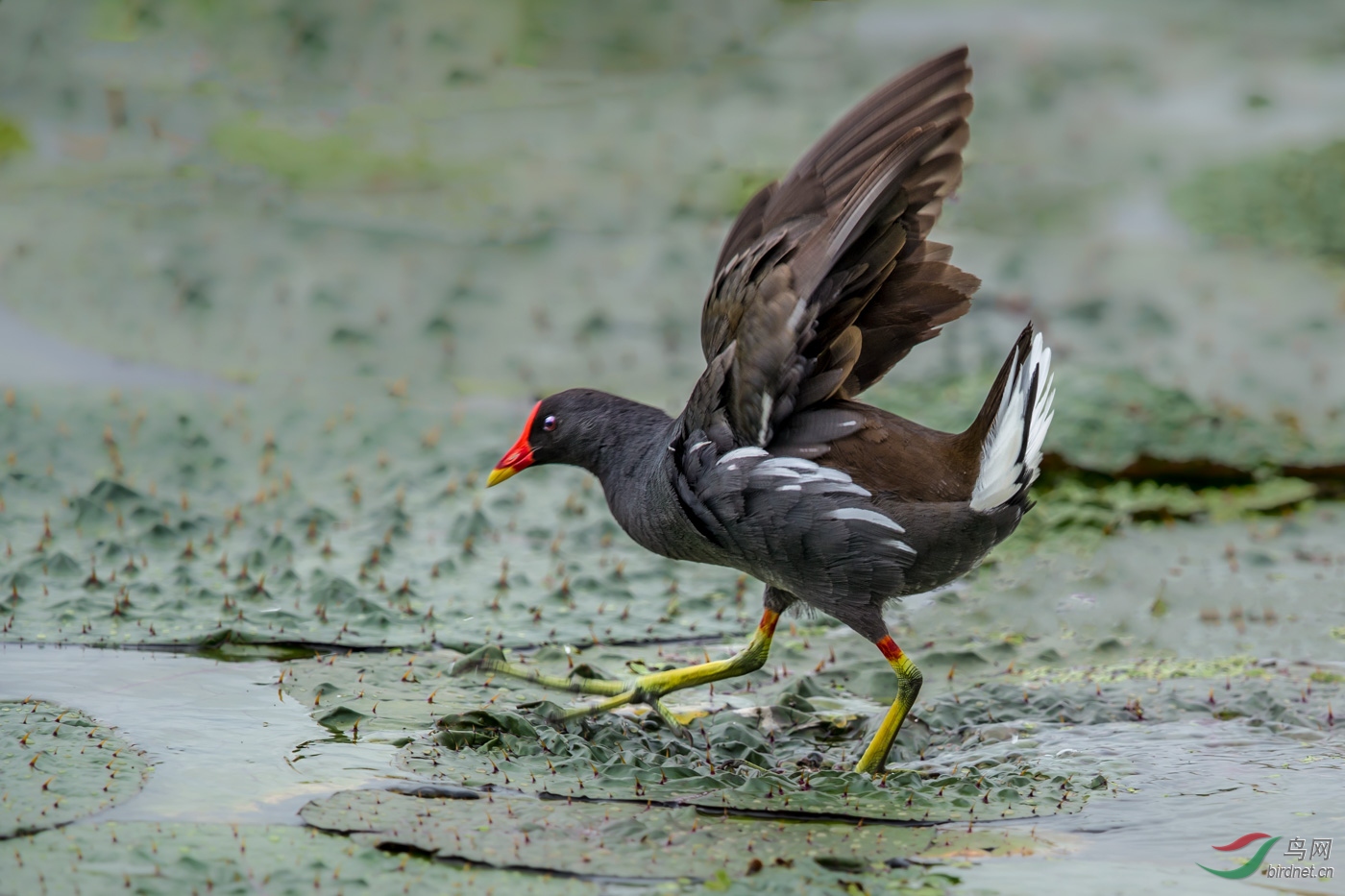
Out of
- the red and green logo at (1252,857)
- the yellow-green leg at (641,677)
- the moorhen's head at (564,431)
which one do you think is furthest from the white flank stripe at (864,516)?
the red and green logo at (1252,857)

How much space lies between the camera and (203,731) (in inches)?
147

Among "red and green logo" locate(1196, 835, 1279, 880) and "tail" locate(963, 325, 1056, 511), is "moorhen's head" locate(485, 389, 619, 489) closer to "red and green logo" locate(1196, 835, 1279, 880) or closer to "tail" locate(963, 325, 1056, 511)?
"tail" locate(963, 325, 1056, 511)

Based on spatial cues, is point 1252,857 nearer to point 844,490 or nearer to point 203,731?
point 844,490

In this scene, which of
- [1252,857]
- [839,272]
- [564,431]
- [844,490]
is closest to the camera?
[1252,857]

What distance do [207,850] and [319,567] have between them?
6.96ft

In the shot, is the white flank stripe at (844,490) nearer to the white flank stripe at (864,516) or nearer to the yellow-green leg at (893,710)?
the white flank stripe at (864,516)

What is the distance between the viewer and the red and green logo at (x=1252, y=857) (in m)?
3.28

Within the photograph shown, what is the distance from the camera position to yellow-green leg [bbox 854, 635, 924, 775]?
151 inches

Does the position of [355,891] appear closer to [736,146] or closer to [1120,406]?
[1120,406]

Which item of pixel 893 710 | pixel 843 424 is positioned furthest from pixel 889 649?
pixel 843 424

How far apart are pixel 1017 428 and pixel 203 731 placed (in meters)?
2.24

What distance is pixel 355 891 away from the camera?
292 centimetres

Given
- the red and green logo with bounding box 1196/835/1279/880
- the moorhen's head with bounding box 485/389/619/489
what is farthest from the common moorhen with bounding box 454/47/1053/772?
the red and green logo with bounding box 1196/835/1279/880

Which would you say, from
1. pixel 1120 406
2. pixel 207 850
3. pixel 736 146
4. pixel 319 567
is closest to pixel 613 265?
pixel 736 146
